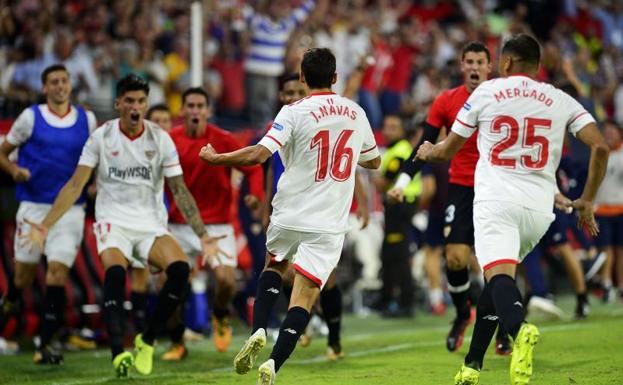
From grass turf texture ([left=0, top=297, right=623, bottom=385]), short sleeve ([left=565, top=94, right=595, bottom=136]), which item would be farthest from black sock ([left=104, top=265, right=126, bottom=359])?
short sleeve ([left=565, top=94, right=595, bottom=136])

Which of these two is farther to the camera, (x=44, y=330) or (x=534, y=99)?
(x=44, y=330)

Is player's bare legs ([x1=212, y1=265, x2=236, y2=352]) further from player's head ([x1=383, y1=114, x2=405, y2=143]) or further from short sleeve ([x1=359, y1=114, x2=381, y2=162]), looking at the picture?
player's head ([x1=383, y1=114, x2=405, y2=143])

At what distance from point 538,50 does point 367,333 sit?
7.19 m

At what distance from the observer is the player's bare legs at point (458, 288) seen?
1113 centimetres

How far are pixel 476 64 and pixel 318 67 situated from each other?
2958 millimetres

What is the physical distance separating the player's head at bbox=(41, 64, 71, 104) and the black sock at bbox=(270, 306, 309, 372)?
181 inches

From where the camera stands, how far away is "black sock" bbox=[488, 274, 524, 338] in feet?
26.0

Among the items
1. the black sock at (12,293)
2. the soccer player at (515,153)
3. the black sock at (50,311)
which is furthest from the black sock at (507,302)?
the black sock at (12,293)

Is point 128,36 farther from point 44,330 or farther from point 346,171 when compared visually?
point 346,171

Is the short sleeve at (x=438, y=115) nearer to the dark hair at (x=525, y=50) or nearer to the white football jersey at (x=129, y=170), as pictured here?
the white football jersey at (x=129, y=170)

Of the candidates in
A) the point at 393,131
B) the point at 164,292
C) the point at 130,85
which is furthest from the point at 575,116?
the point at 393,131

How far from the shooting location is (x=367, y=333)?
1505 centimetres

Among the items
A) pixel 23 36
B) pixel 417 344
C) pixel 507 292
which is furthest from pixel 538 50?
pixel 23 36

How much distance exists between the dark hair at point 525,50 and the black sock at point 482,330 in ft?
5.13
